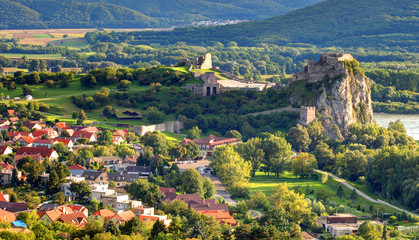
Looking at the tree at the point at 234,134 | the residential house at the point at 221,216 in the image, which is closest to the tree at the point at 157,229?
the residential house at the point at 221,216

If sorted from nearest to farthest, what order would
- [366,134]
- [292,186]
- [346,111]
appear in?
1. [292,186]
2. [366,134]
3. [346,111]

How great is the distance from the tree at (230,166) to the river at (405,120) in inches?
1098

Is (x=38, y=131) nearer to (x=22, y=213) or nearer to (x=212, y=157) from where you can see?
(x=212, y=157)

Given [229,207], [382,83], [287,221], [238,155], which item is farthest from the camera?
[382,83]

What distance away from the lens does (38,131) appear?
76.4 meters

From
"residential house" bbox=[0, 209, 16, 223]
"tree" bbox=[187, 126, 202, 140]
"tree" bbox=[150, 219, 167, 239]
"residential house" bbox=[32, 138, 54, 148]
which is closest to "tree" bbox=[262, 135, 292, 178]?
"tree" bbox=[187, 126, 202, 140]

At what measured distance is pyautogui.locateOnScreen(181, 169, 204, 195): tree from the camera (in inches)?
2448

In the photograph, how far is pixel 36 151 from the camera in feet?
221

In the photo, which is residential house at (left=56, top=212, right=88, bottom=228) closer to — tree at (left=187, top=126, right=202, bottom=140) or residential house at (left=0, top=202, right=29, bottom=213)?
residential house at (left=0, top=202, right=29, bottom=213)

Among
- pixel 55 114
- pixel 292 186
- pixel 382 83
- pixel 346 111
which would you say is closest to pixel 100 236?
pixel 292 186

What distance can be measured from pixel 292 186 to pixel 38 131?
24233mm

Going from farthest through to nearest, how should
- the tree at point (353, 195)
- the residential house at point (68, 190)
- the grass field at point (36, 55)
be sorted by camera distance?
the grass field at point (36, 55), the tree at point (353, 195), the residential house at point (68, 190)

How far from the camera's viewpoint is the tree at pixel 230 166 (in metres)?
66.9

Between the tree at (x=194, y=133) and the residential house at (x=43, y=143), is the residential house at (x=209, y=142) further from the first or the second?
the residential house at (x=43, y=143)
